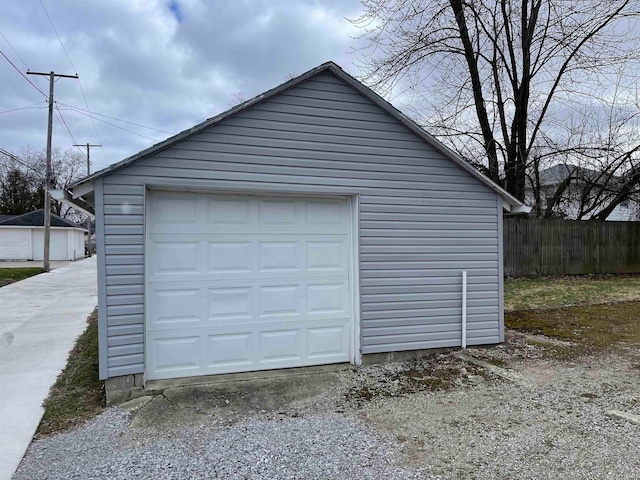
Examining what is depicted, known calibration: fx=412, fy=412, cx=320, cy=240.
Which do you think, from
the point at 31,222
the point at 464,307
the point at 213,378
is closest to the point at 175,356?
the point at 213,378

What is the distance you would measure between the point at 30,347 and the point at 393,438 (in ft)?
19.0

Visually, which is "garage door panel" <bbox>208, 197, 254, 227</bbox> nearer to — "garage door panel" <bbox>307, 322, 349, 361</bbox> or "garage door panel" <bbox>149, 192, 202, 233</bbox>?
"garage door panel" <bbox>149, 192, 202, 233</bbox>

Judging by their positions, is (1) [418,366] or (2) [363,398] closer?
(2) [363,398]

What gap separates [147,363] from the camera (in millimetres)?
4262

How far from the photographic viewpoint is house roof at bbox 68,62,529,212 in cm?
396

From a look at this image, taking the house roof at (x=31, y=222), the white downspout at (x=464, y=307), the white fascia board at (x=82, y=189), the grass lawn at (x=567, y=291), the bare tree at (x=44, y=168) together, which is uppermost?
the bare tree at (x=44, y=168)

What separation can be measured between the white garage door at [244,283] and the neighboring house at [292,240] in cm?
1

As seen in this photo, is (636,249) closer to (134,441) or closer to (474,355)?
(474,355)

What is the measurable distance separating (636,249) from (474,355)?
12.8 meters

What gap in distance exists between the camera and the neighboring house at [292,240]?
4.09 meters

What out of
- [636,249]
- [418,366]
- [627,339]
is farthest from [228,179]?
[636,249]

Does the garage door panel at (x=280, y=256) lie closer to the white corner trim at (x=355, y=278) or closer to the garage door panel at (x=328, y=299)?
the garage door panel at (x=328, y=299)

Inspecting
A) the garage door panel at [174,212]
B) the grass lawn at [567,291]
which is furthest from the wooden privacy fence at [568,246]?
the garage door panel at [174,212]

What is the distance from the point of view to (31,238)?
26016 millimetres
